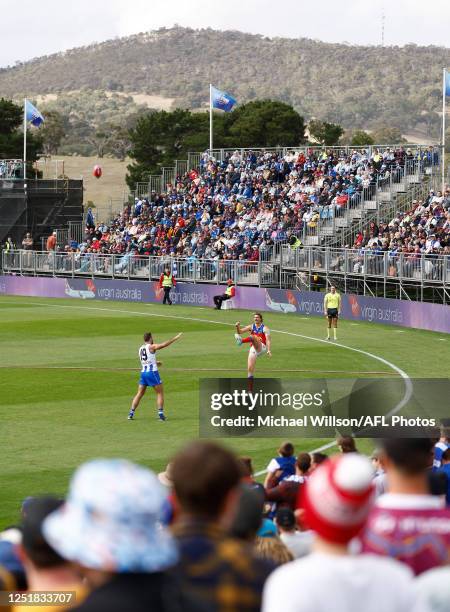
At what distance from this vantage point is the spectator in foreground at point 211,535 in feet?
14.7

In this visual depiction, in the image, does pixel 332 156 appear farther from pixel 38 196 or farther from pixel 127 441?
pixel 127 441

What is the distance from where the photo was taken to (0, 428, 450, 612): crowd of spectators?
4.14 meters

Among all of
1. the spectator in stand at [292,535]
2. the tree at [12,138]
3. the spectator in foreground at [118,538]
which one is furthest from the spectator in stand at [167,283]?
the spectator in foreground at [118,538]

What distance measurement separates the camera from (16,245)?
251 feet

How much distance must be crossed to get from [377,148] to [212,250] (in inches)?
397

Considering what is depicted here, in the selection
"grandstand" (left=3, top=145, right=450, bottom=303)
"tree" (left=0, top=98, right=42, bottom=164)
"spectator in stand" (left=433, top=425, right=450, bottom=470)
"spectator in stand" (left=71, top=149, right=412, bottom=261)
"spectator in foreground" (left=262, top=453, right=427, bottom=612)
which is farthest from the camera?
"tree" (left=0, top=98, right=42, bottom=164)

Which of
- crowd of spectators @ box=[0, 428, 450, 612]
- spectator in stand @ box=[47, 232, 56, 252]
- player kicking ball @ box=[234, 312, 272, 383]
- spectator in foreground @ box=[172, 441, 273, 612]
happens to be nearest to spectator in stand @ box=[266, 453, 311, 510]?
crowd of spectators @ box=[0, 428, 450, 612]

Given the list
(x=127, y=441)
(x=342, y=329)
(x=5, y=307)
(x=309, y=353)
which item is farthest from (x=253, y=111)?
(x=127, y=441)

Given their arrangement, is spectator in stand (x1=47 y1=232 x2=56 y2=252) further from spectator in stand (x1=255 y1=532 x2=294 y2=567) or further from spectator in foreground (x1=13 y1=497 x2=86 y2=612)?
spectator in foreground (x1=13 y1=497 x2=86 y2=612)

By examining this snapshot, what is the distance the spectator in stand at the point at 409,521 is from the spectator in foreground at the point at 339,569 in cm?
65

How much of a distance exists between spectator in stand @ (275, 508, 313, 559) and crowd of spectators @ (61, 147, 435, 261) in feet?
150

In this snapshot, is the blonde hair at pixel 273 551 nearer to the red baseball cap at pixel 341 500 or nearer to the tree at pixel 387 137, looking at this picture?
the red baseball cap at pixel 341 500

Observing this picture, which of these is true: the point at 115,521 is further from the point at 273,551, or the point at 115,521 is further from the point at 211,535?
the point at 273,551

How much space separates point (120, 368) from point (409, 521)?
27811 millimetres
